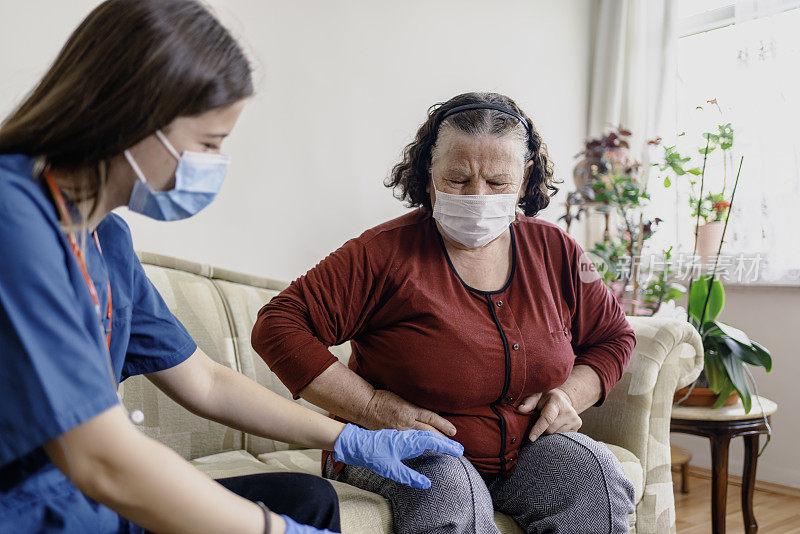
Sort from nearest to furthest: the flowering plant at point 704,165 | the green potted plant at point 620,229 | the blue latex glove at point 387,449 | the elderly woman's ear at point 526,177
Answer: the blue latex glove at point 387,449 → the elderly woman's ear at point 526,177 → the flowering plant at point 704,165 → the green potted plant at point 620,229

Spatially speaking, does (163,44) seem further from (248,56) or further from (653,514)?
(653,514)

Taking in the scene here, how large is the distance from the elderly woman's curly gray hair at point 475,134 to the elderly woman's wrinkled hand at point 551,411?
0.39 m

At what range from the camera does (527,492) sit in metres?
1.17

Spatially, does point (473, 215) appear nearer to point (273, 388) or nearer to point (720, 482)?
point (273, 388)

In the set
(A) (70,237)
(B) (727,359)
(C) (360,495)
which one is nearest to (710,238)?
(B) (727,359)

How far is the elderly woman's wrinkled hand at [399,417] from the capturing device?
1165 millimetres

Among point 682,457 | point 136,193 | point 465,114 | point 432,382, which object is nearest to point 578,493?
point 432,382

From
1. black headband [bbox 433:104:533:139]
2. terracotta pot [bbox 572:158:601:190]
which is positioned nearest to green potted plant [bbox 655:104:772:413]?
terracotta pot [bbox 572:158:601:190]

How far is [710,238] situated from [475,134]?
1.45 meters

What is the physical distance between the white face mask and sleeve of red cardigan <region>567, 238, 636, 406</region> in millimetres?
214

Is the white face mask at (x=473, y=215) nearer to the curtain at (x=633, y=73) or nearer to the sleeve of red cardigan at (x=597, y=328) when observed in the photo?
the sleeve of red cardigan at (x=597, y=328)

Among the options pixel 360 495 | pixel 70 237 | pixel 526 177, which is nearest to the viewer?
pixel 70 237

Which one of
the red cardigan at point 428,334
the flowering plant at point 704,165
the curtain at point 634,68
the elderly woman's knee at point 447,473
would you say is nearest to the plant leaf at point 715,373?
the flowering plant at point 704,165

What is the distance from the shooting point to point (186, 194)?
75 cm
